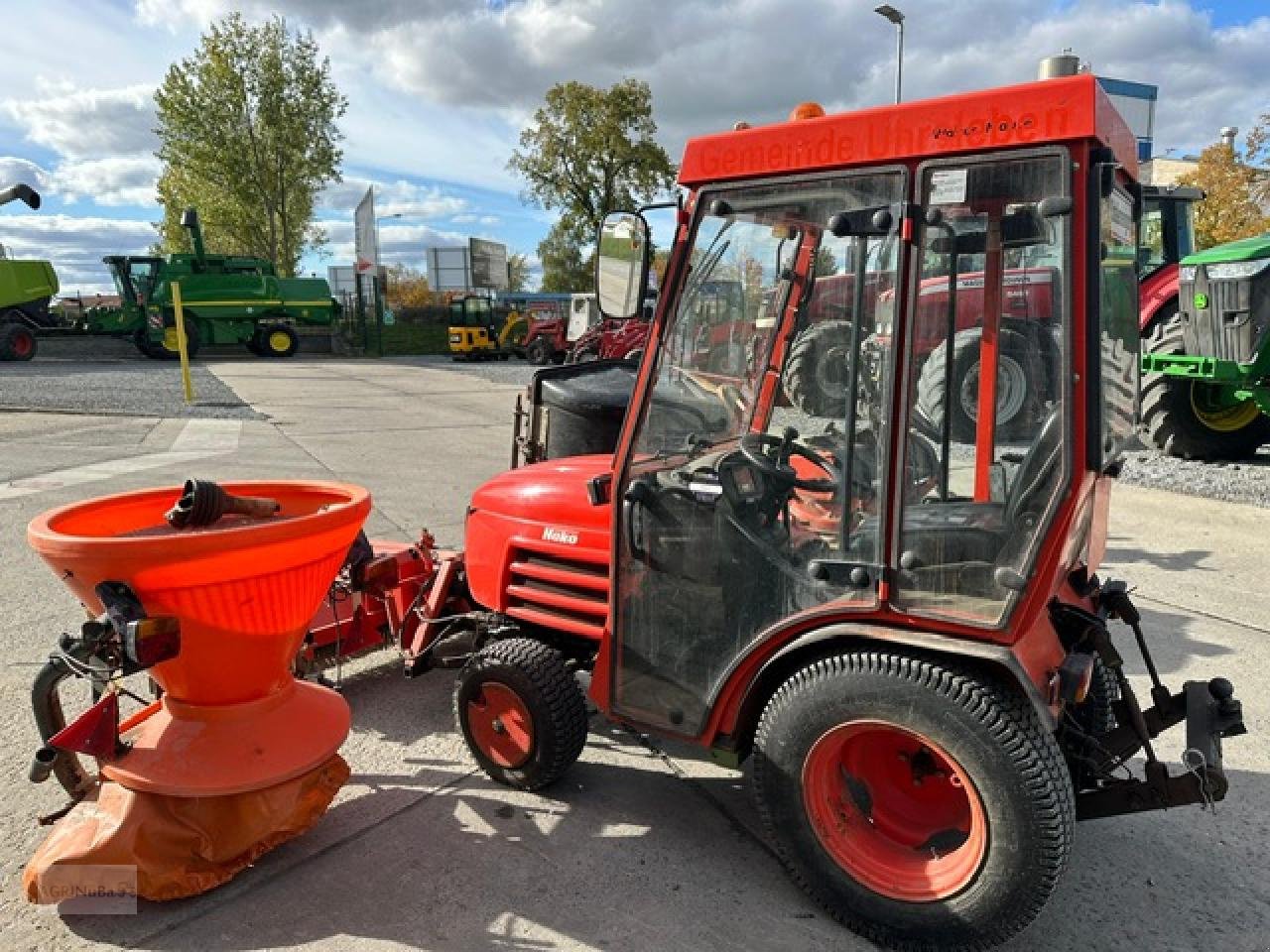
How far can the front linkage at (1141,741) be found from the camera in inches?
83.4

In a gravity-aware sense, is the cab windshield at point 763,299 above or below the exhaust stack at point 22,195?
below

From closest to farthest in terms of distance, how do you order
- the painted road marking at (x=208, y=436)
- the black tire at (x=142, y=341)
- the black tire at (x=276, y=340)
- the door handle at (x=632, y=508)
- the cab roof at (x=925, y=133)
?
the cab roof at (x=925, y=133) < the door handle at (x=632, y=508) < the painted road marking at (x=208, y=436) < the black tire at (x=142, y=341) < the black tire at (x=276, y=340)

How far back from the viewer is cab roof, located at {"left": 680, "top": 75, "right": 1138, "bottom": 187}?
183 cm

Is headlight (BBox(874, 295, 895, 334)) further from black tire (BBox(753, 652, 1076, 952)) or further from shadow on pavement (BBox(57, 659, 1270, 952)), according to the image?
shadow on pavement (BBox(57, 659, 1270, 952))

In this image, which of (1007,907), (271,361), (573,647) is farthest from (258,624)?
(271,361)

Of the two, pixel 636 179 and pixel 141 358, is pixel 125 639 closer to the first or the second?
pixel 141 358

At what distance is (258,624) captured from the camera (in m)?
2.46

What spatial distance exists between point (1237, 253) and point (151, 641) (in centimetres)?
893

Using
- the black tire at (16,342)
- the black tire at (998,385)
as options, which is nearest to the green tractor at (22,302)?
the black tire at (16,342)

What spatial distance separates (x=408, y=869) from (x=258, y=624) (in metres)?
0.85

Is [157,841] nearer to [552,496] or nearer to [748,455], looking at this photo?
[552,496]

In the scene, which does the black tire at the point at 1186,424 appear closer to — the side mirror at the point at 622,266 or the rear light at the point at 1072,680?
the rear light at the point at 1072,680

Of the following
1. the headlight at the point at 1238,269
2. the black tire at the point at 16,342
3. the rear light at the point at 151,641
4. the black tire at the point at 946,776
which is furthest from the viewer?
the black tire at the point at 16,342

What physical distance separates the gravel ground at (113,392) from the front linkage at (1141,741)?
458 inches
